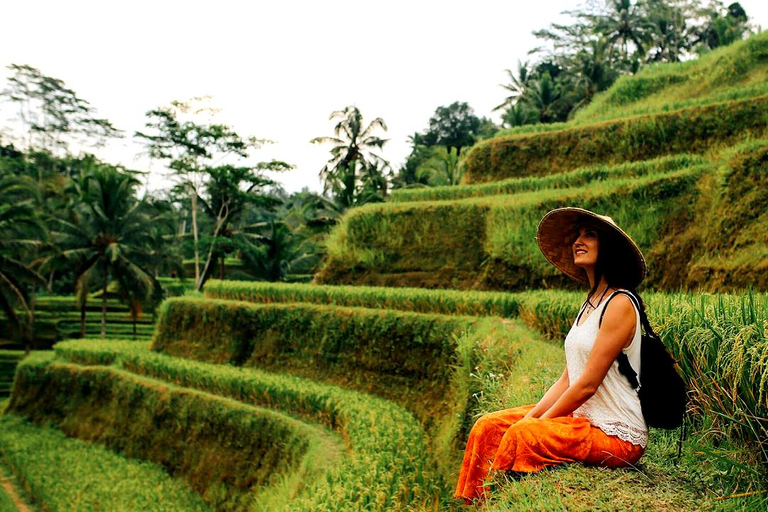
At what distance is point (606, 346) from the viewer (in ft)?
7.75

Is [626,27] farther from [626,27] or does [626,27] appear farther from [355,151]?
[355,151]

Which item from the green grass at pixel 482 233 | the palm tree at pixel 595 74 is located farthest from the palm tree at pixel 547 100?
the green grass at pixel 482 233

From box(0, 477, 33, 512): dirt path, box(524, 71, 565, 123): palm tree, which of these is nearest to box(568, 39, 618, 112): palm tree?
box(524, 71, 565, 123): palm tree

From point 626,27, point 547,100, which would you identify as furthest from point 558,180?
point 626,27

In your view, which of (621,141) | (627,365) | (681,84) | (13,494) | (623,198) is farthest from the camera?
(681,84)

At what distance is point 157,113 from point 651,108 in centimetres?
2030

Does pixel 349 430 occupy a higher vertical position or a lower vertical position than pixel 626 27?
lower

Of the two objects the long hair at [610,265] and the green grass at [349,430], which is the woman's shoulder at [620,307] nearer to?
the long hair at [610,265]

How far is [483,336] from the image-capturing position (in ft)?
19.8

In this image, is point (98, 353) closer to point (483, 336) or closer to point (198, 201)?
point (483, 336)

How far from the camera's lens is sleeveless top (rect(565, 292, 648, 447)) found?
2.41 metres

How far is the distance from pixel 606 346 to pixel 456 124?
34884 millimetres

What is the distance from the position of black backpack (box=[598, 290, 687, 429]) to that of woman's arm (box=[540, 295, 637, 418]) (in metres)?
0.05

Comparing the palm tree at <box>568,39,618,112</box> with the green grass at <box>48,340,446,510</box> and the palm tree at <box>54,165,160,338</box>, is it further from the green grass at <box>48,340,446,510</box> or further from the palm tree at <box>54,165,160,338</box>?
the green grass at <box>48,340,446,510</box>
